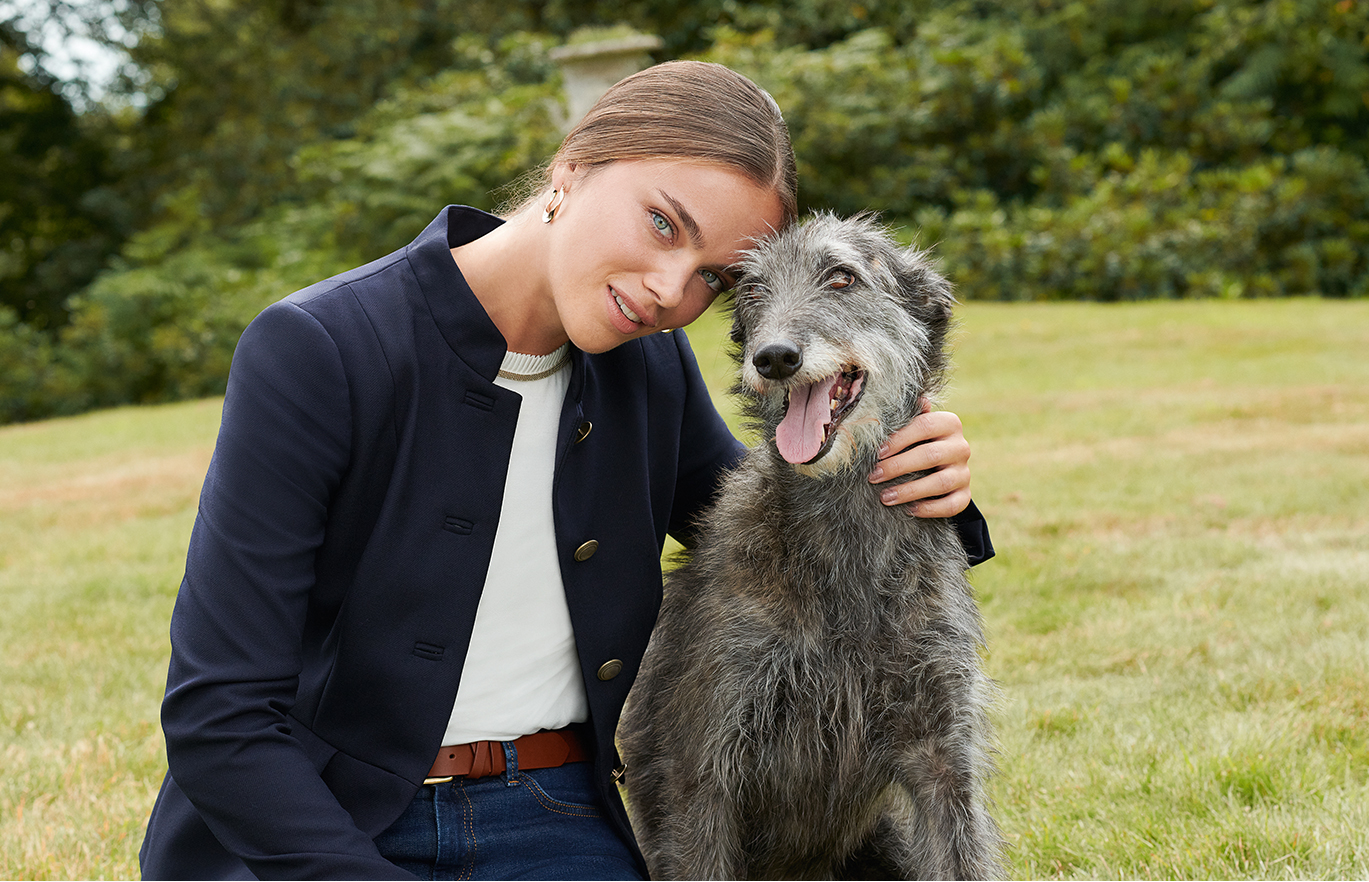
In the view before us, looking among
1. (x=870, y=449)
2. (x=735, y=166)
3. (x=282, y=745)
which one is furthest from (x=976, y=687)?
(x=282, y=745)

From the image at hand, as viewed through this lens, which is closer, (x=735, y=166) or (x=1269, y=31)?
(x=735, y=166)

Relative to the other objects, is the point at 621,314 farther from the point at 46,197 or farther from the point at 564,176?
the point at 46,197

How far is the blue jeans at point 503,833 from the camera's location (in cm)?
256

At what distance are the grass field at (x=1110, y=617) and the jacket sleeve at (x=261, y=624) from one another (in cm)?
162

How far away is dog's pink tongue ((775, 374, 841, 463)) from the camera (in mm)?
2672

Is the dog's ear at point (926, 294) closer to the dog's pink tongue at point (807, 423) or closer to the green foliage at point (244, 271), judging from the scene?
the dog's pink tongue at point (807, 423)

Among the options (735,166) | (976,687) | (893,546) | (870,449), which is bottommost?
(976,687)

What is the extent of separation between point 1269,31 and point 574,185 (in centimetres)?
1915

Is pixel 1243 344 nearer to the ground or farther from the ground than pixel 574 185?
nearer to the ground

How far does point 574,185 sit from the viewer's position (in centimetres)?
256

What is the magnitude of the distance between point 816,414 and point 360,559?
3.62 ft

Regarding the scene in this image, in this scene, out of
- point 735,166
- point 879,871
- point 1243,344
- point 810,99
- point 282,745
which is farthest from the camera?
point 810,99

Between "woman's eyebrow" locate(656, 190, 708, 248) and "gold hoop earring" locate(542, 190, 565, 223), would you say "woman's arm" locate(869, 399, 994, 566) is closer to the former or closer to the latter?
"woman's eyebrow" locate(656, 190, 708, 248)

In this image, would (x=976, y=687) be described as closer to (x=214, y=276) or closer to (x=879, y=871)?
(x=879, y=871)
